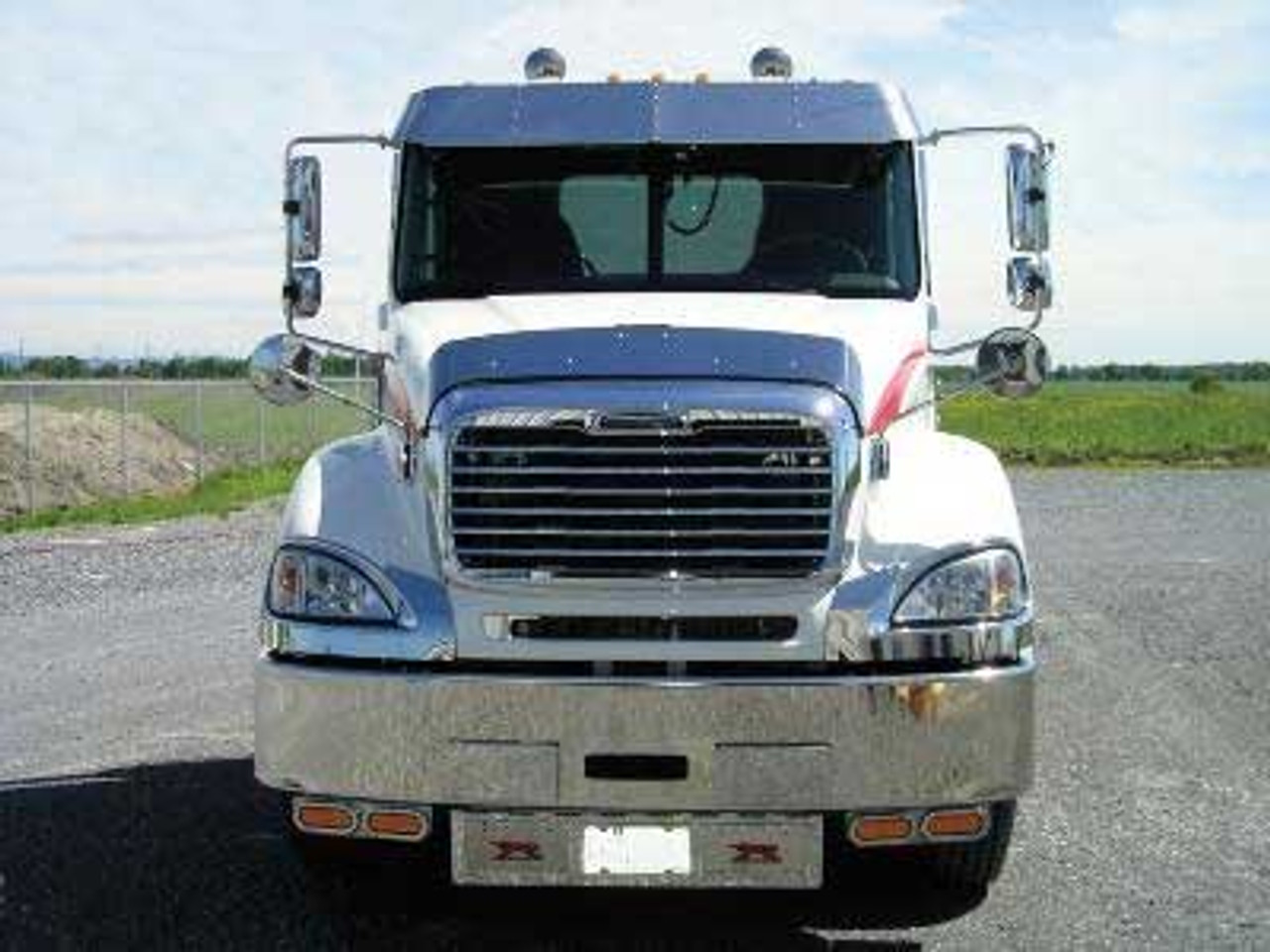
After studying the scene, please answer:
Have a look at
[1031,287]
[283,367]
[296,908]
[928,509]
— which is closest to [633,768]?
[928,509]

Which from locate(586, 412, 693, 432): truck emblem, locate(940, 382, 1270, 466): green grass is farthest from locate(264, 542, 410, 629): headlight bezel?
locate(940, 382, 1270, 466): green grass

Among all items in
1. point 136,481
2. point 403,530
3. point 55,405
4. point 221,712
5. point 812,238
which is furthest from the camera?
point 55,405

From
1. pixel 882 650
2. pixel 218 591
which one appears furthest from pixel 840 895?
pixel 218 591

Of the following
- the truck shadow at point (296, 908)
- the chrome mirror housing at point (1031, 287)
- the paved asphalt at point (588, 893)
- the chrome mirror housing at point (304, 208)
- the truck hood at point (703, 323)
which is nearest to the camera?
the truck hood at point (703, 323)

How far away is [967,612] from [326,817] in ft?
6.41

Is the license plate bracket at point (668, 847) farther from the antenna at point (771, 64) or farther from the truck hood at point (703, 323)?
the antenna at point (771, 64)

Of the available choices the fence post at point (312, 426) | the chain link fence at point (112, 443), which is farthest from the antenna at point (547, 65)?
the fence post at point (312, 426)

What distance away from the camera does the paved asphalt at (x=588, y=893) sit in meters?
5.96

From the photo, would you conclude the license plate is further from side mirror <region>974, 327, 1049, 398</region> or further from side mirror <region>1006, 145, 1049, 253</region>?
side mirror <region>1006, 145, 1049, 253</region>

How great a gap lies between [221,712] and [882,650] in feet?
18.4

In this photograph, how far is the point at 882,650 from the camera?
523cm

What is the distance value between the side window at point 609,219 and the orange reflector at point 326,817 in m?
2.24

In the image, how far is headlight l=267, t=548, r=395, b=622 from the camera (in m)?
5.36

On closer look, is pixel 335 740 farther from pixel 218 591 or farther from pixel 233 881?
pixel 218 591
